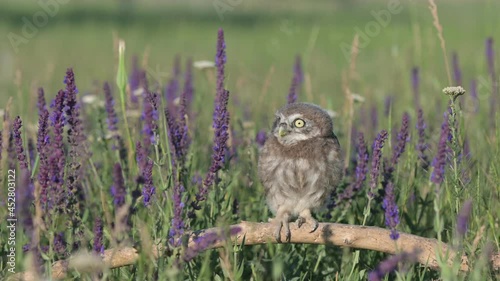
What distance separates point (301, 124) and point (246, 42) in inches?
640

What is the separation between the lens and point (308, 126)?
3.76 meters

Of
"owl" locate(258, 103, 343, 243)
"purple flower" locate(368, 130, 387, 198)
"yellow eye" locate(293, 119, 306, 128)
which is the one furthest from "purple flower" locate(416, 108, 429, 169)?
"purple flower" locate(368, 130, 387, 198)

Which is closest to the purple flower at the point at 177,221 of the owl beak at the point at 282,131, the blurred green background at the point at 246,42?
the owl beak at the point at 282,131

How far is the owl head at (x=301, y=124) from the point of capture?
3.74 metres

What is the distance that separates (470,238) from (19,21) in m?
19.7

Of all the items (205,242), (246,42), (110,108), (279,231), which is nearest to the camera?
(205,242)

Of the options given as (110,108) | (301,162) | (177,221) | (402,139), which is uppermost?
(110,108)

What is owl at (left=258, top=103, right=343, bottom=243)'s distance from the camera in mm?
3705

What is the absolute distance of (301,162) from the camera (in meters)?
3.70

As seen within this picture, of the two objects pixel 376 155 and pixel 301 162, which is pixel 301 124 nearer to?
pixel 301 162

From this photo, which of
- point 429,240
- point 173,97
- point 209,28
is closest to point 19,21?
point 209,28

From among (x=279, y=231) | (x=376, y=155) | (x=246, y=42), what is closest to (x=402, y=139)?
(x=376, y=155)

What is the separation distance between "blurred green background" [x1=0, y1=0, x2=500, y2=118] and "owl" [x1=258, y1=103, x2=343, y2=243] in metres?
1.92

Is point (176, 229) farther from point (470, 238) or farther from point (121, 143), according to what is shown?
point (121, 143)
